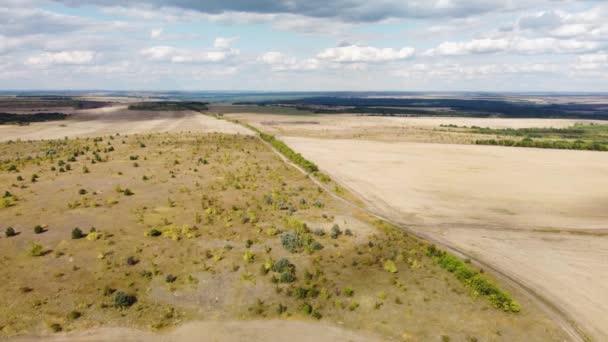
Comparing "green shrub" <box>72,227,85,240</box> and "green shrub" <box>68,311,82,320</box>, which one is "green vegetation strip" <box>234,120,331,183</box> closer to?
"green shrub" <box>72,227,85,240</box>

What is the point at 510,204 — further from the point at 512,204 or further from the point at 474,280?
the point at 474,280

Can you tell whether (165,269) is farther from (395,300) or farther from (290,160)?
(290,160)

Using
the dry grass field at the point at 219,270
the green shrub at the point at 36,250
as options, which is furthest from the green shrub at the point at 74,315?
the green shrub at the point at 36,250

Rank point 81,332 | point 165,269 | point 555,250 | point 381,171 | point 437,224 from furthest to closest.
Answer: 1. point 381,171
2. point 437,224
3. point 555,250
4. point 165,269
5. point 81,332

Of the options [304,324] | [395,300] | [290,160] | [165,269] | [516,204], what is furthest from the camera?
[290,160]

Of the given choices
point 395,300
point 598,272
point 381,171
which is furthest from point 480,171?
point 395,300
